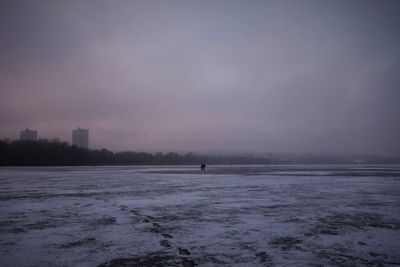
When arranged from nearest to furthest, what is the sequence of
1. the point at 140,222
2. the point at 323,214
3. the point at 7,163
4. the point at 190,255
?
the point at 190,255, the point at 140,222, the point at 323,214, the point at 7,163

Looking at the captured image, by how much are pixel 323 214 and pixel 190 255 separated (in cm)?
633

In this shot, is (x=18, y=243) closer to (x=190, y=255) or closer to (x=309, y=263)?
(x=190, y=255)

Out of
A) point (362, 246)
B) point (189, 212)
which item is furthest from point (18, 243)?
point (362, 246)

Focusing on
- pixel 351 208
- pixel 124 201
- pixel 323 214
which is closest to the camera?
pixel 323 214

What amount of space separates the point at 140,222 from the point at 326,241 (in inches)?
196

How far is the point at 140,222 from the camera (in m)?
9.07

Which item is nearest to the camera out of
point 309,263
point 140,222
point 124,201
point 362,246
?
point 309,263

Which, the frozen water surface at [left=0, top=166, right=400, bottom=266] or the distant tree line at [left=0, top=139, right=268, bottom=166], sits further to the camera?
the distant tree line at [left=0, top=139, right=268, bottom=166]

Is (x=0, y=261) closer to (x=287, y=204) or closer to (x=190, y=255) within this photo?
(x=190, y=255)

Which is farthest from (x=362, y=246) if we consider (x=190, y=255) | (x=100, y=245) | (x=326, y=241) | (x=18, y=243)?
(x=18, y=243)

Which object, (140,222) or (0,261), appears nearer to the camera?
(0,261)

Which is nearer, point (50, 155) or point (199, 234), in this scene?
point (199, 234)

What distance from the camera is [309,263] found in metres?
5.43

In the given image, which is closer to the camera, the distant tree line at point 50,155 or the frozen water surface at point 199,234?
the frozen water surface at point 199,234
